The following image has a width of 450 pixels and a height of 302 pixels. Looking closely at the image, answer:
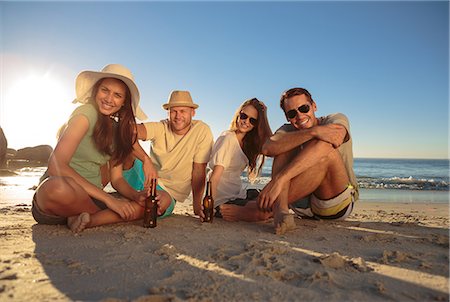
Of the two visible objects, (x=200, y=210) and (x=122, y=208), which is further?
(x=200, y=210)

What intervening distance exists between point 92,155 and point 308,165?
7.88ft

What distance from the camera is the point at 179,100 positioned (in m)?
4.52

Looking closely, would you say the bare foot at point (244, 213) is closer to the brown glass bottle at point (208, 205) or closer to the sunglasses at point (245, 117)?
the brown glass bottle at point (208, 205)

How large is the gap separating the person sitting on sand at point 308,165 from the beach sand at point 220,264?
0.30m

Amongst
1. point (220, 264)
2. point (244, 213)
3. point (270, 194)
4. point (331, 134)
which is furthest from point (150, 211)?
point (331, 134)

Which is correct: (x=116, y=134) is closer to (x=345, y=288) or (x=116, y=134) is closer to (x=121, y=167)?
(x=121, y=167)

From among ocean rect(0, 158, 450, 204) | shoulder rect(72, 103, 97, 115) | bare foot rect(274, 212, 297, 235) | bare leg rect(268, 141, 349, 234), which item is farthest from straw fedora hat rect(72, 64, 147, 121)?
ocean rect(0, 158, 450, 204)

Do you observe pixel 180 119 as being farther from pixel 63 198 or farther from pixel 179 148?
pixel 63 198

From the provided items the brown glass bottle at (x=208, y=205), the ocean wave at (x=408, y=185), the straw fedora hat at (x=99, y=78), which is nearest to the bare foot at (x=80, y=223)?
→ the straw fedora hat at (x=99, y=78)

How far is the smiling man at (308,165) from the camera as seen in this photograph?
145 inches

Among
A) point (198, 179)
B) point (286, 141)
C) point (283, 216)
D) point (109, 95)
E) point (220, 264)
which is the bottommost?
point (220, 264)

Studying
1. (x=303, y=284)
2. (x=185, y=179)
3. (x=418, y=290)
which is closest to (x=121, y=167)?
(x=185, y=179)

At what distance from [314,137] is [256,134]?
1.25 m

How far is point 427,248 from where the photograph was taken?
3.14m
